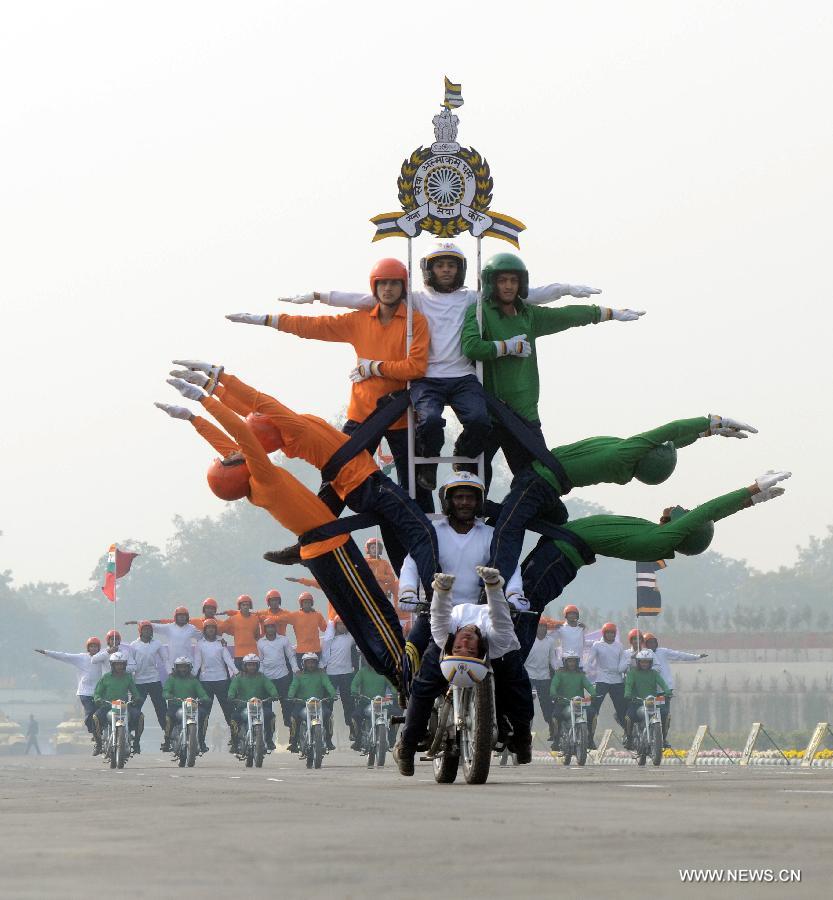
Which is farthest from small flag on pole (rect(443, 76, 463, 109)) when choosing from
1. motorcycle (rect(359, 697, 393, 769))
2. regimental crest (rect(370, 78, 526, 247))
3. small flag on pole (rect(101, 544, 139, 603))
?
small flag on pole (rect(101, 544, 139, 603))

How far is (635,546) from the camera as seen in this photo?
52.0 feet

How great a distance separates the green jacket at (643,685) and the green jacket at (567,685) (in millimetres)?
592

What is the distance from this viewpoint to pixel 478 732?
13117 millimetres

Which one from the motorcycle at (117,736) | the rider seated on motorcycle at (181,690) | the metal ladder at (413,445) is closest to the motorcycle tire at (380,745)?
the rider seated on motorcycle at (181,690)

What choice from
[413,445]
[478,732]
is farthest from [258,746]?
[478,732]

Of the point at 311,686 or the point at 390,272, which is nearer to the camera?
the point at 390,272

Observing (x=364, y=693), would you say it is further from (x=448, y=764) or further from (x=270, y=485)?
(x=448, y=764)

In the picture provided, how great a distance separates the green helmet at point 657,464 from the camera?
15703 mm

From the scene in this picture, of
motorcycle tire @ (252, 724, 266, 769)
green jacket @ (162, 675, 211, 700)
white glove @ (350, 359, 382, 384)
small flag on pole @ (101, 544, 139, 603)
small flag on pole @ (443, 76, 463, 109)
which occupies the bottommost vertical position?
A: motorcycle tire @ (252, 724, 266, 769)

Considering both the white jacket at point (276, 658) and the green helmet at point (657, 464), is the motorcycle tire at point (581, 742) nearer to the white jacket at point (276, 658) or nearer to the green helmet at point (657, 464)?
the white jacket at point (276, 658)

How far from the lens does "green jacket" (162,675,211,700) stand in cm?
2861

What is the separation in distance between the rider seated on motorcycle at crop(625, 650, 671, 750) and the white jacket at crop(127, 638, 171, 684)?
20.8 feet

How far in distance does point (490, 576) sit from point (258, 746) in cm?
1470

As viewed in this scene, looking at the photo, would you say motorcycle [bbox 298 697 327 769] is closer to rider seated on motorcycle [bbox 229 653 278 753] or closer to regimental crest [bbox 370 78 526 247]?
rider seated on motorcycle [bbox 229 653 278 753]
